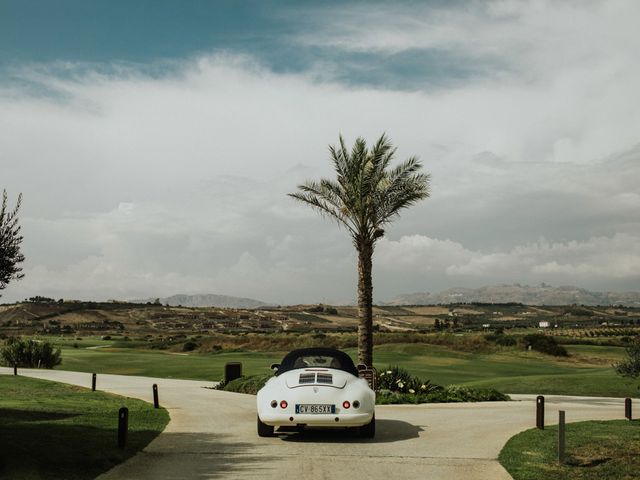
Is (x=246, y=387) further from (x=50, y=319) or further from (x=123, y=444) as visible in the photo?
(x=50, y=319)

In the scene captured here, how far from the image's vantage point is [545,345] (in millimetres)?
63094

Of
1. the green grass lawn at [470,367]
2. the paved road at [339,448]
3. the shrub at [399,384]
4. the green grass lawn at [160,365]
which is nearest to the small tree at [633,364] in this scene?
the paved road at [339,448]

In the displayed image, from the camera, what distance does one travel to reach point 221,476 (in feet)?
32.2

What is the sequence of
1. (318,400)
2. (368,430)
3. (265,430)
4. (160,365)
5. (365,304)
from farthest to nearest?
(160,365), (365,304), (265,430), (368,430), (318,400)

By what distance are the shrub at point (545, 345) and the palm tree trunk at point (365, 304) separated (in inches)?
1629

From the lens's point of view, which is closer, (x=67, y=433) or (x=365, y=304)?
(x=67, y=433)

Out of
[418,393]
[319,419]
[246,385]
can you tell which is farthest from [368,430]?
[246,385]

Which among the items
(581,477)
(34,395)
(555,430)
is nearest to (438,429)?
(555,430)

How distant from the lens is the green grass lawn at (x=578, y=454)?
1055 cm

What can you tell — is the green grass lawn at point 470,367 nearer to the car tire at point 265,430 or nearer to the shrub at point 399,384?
the shrub at point 399,384

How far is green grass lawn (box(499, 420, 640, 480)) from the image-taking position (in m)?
10.6

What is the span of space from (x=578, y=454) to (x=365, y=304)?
14.0 meters

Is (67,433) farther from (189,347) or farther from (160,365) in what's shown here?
(189,347)

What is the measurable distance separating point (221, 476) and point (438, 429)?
6.95m
